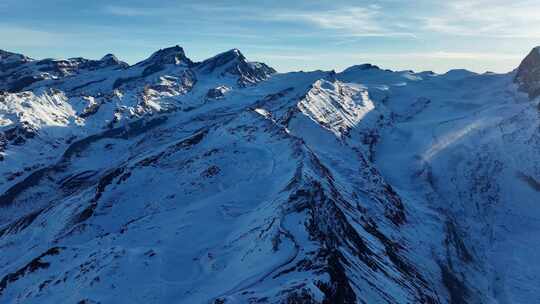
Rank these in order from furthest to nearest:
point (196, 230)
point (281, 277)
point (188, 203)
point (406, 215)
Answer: point (406, 215)
point (188, 203)
point (196, 230)
point (281, 277)

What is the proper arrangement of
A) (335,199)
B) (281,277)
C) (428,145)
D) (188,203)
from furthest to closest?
(428,145), (188,203), (335,199), (281,277)

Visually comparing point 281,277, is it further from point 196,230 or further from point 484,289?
point 484,289

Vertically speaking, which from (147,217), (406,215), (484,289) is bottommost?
(484,289)

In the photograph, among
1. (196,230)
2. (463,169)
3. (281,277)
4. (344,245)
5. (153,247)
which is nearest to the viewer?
(281,277)

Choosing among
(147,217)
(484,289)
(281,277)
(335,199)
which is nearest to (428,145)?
(484,289)

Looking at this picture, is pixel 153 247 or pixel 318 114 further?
pixel 318 114

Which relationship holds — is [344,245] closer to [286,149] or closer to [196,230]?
[196,230]

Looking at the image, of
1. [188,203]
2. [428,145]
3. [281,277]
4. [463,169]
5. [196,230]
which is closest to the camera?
[281,277]

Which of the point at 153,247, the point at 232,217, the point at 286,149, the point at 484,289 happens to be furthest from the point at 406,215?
the point at 153,247

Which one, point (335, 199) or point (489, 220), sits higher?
point (335, 199)
